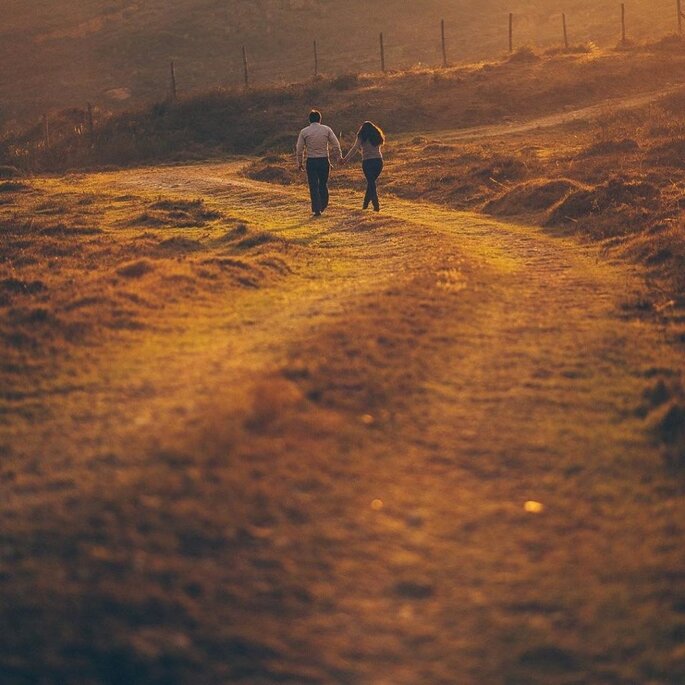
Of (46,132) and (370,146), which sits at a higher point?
(46,132)

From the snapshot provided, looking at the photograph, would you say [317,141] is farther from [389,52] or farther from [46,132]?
[389,52]

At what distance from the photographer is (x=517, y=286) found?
1201 centimetres

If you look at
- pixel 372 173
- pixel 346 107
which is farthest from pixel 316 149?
pixel 346 107

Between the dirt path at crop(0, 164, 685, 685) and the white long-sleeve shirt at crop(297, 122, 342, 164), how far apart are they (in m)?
8.41

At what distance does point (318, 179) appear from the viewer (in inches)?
719

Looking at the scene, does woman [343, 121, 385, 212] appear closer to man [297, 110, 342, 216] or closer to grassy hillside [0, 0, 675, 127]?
man [297, 110, 342, 216]

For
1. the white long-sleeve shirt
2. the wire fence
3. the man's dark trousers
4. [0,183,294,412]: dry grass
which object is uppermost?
the wire fence

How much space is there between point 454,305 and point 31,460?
4.98 metres

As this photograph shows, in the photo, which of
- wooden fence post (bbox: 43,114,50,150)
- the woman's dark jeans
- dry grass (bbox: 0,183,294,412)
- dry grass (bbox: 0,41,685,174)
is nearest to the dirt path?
dry grass (bbox: 0,183,294,412)

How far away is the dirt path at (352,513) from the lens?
5.19m

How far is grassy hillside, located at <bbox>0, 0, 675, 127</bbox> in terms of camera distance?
199 feet

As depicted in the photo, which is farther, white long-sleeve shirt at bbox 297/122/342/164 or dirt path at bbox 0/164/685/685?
white long-sleeve shirt at bbox 297/122/342/164

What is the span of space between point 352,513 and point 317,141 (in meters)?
12.6

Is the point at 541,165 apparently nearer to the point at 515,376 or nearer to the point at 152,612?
the point at 515,376
